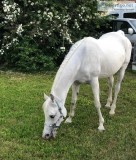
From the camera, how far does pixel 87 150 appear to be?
6.12 meters

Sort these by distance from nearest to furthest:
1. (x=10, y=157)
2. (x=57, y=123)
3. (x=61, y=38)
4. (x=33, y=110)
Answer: (x=10, y=157)
(x=57, y=123)
(x=33, y=110)
(x=61, y=38)

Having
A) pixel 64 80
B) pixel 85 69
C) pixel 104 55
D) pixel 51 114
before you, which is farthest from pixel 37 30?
pixel 51 114

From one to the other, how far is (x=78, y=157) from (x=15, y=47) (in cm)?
815

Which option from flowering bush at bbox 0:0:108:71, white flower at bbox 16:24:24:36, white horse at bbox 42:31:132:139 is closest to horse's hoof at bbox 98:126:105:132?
white horse at bbox 42:31:132:139

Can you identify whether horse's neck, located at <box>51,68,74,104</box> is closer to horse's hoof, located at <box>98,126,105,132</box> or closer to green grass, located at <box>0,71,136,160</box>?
green grass, located at <box>0,71,136,160</box>

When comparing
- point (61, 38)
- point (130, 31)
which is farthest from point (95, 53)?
point (130, 31)

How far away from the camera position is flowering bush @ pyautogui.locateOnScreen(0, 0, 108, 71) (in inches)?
530

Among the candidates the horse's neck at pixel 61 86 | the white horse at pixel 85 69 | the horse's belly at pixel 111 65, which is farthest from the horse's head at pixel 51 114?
the horse's belly at pixel 111 65

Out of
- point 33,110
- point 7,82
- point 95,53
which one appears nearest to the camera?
point 95,53

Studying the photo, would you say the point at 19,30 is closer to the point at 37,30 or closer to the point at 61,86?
A: the point at 37,30

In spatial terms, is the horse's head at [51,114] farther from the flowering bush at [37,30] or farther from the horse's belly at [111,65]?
the flowering bush at [37,30]

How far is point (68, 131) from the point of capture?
7.07 meters

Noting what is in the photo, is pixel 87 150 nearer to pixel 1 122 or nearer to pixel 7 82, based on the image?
pixel 1 122

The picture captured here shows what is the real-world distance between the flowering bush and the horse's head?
6.85m
